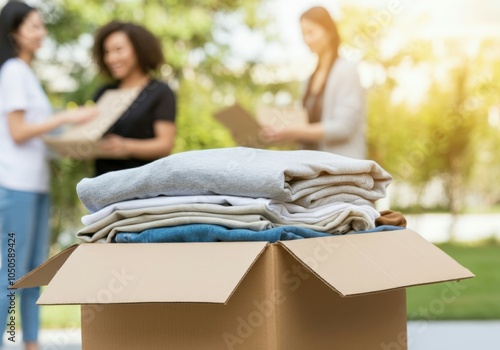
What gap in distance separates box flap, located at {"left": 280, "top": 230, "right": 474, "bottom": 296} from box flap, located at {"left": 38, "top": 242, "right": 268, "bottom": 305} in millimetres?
87

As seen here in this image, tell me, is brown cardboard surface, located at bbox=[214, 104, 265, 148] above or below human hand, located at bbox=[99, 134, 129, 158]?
above

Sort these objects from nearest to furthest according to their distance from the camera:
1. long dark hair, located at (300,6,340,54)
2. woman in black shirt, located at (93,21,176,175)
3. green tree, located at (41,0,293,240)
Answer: woman in black shirt, located at (93,21,176,175) < long dark hair, located at (300,6,340,54) < green tree, located at (41,0,293,240)

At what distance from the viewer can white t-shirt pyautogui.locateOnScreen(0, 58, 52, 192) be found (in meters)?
2.90

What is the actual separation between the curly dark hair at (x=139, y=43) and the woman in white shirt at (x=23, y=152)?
0.77 feet

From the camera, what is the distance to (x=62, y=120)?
292 centimetres

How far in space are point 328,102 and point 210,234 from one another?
5.16 ft

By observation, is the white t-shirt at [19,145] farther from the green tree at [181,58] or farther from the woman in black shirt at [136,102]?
the green tree at [181,58]

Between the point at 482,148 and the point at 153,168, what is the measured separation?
34.5 feet

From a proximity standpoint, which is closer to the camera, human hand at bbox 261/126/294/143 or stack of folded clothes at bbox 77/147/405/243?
stack of folded clothes at bbox 77/147/405/243

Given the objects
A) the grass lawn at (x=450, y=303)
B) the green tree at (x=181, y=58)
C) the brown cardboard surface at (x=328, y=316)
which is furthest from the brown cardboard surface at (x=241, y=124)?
the green tree at (x=181, y=58)

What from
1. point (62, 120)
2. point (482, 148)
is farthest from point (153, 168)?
point (482, 148)

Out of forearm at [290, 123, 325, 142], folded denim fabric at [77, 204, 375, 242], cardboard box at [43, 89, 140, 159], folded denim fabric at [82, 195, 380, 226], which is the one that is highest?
cardboard box at [43, 89, 140, 159]

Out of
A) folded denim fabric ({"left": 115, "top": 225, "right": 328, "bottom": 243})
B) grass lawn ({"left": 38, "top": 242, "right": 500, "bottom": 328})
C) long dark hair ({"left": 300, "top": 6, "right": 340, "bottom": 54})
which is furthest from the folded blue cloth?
grass lawn ({"left": 38, "top": 242, "right": 500, "bottom": 328})

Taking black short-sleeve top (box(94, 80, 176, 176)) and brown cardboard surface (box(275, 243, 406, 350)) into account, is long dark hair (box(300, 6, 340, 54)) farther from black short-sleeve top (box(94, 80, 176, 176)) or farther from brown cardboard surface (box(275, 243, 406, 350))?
brown cardboard surface (box(275, 243, 406, 350))
